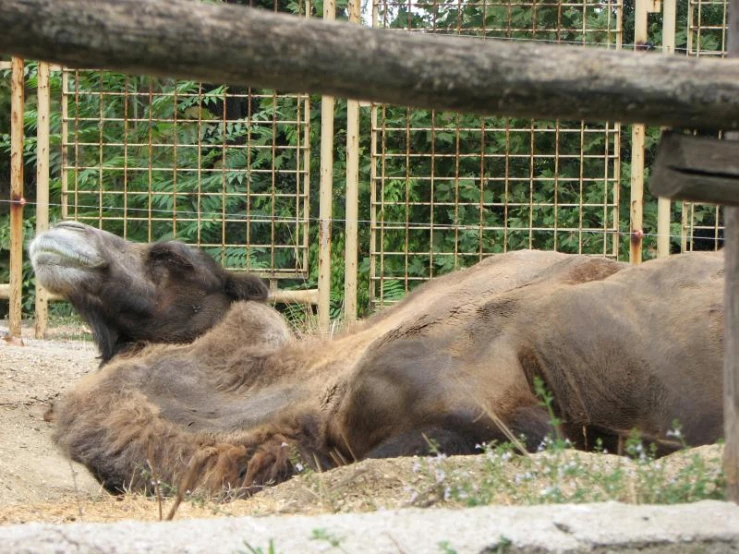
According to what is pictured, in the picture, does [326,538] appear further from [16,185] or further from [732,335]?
[16,185]

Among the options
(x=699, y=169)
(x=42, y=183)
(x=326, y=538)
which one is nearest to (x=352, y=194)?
(x=42, y=183)

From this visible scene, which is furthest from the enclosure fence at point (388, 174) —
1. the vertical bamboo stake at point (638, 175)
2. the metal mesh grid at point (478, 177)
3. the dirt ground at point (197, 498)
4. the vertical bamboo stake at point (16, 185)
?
the dirt ground at point (197, 498)

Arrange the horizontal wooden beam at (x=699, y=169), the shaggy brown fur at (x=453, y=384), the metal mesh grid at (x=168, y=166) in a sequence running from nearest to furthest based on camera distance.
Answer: the horizontal wooden beam at (x=699, y=169) → the shaggy brown fur at (x=453, y=384) → the metal mesh grid at (x=168, y=166)

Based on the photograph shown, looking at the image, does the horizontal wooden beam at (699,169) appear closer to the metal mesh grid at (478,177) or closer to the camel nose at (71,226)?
the camel nose at (71,226)

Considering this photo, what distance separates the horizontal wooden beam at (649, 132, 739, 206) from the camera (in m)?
2.70

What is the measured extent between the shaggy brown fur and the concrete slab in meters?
1.48

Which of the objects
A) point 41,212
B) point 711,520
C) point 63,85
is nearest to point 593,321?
point 711,520

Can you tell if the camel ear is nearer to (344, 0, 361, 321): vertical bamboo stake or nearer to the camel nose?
the camel nose

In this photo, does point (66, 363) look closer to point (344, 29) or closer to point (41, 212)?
point (41, 212)

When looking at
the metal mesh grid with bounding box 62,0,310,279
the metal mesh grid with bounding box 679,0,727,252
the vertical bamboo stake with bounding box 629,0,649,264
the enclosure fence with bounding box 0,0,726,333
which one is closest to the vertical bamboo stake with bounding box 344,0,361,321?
the enclosure fence with bounding box 0,0,726,333

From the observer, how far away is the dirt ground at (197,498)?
3.47 meters

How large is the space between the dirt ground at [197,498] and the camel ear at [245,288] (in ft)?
3.86

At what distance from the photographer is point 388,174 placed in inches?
467

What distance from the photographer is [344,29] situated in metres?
2.46
